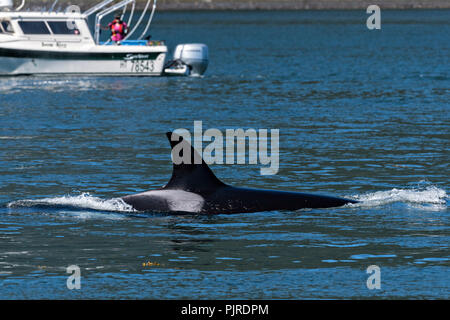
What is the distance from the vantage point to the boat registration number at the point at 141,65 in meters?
54.8

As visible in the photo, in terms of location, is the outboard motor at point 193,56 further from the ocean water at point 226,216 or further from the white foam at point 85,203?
the white foam at point 85,203

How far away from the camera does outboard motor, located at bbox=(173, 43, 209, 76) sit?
184 ft

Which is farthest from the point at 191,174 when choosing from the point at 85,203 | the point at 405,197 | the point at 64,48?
the point at 64,48

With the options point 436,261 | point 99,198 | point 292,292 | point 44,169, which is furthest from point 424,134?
point 292,292

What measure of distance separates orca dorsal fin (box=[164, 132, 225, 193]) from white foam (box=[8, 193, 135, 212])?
117 centimetres

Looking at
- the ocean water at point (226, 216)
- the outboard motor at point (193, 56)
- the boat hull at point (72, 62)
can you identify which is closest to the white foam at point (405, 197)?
the ocean water at point (226, 216)

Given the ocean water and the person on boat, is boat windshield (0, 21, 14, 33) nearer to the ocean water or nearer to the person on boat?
the person on boat

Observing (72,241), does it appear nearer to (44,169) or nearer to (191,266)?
(191,266)

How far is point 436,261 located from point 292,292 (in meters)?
2.71

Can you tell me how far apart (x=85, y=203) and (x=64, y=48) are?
35.2 meters

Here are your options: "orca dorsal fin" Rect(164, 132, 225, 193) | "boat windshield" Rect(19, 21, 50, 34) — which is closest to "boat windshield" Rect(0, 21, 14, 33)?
"boat windshield" Rect(19, 21, 50, 34)

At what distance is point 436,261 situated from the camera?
1497 centimetres

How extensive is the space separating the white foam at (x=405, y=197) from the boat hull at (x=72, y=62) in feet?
114

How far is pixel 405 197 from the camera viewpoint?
780 inches
